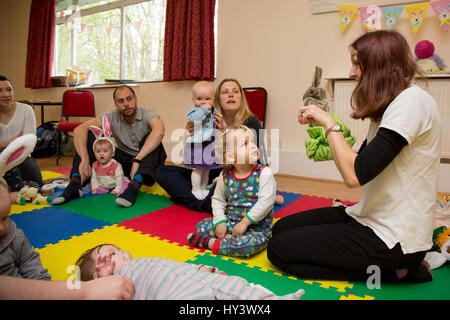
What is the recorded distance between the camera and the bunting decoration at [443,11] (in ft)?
8.79

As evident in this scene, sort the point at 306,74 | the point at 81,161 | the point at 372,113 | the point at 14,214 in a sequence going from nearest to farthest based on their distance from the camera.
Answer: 1. the point at 372,113
2. the point at 14,214
3. the point at 81,161
4. the point at 306,74

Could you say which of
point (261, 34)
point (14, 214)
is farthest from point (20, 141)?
point (261, 34)

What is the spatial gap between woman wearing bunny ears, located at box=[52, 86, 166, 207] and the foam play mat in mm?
145

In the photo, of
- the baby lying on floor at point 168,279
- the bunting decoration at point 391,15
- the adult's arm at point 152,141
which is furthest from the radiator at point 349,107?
the baby lying on floor at point 168,279

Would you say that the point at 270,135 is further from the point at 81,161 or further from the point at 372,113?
the point at 372,113

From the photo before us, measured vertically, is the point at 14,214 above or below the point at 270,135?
below

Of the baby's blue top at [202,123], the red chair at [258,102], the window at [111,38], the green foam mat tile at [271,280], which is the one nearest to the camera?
the green foam mat tile at [271,280]

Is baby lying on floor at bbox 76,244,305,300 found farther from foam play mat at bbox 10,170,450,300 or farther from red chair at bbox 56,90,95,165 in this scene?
red chair at bbox 56,90,95,165

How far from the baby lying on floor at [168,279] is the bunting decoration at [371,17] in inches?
111

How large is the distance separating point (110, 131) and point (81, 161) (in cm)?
33

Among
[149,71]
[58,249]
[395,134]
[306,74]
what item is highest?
[149,71]

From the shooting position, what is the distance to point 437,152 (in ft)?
3.55

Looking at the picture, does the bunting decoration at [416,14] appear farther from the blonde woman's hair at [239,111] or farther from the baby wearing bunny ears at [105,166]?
the baby wearing bunny ears at [105,166]

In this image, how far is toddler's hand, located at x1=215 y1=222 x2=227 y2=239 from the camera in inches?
61.5
